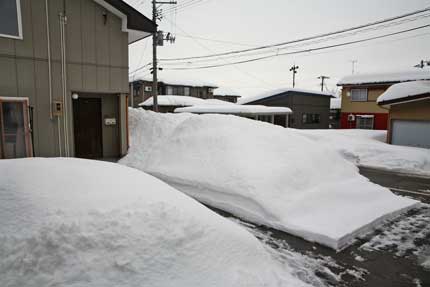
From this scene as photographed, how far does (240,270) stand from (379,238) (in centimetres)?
307

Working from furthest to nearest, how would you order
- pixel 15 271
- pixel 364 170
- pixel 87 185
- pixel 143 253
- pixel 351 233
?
pixel 364 170 < pixel 351 233 < pixel 87 185 < pixel 143 253 < pixel 15 271

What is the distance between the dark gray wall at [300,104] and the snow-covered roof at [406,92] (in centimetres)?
1076

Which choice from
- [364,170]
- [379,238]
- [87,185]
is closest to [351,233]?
[379,238]

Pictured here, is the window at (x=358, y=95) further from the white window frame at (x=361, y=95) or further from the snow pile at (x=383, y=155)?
the snow pile at (x=383, y=155)

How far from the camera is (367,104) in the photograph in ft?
76.8

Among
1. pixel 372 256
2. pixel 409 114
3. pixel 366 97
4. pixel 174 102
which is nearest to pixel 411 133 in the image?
pixel 409 114

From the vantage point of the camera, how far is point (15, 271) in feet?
7.53

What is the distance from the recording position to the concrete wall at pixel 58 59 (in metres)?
7.44

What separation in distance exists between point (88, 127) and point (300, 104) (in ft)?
70.2

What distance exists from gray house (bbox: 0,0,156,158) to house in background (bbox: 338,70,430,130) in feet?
64.6

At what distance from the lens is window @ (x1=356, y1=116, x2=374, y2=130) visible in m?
23.6

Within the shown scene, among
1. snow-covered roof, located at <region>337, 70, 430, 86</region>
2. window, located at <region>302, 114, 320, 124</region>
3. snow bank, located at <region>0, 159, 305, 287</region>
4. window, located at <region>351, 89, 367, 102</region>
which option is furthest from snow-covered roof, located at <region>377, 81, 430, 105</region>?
snow bank, located at <region>0, 159, 305, 287</region>

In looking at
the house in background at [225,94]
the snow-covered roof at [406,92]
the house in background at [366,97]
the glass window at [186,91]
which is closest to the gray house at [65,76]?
the snow-covered roof at [406,92]

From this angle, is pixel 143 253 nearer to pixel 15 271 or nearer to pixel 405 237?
pixel 15 271
